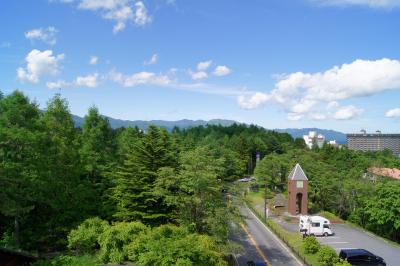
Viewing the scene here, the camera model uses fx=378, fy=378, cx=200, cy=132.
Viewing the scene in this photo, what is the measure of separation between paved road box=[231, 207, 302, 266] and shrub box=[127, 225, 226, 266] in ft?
24.4

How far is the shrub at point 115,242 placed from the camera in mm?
21047

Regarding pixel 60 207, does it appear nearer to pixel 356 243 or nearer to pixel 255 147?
pixel 356 243

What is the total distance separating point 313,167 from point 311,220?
19.5 m

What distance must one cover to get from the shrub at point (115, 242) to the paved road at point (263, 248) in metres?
8.65

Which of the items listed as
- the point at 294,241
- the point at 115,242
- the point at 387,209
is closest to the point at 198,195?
the point at 115,242

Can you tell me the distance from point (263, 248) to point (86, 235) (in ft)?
56.9

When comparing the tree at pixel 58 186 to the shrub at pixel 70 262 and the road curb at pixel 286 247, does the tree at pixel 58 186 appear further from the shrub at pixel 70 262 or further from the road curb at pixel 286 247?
the road curb at pixel 286 247

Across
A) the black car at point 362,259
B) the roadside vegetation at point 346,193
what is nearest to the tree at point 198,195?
the black car at point 362,259

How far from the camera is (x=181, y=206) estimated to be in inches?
997

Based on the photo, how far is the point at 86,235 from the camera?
22.4 m

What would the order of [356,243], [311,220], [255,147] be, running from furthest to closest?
1. [255,147]
2. [311,220]
3. [356,243]

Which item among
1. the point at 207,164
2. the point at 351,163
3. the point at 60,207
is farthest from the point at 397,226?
the point at 351,163

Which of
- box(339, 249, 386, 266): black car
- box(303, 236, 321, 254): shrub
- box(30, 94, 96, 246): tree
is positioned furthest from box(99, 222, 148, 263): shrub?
box(339, 249, 386, 266): black car

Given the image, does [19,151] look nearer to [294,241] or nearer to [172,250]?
[172,250]
